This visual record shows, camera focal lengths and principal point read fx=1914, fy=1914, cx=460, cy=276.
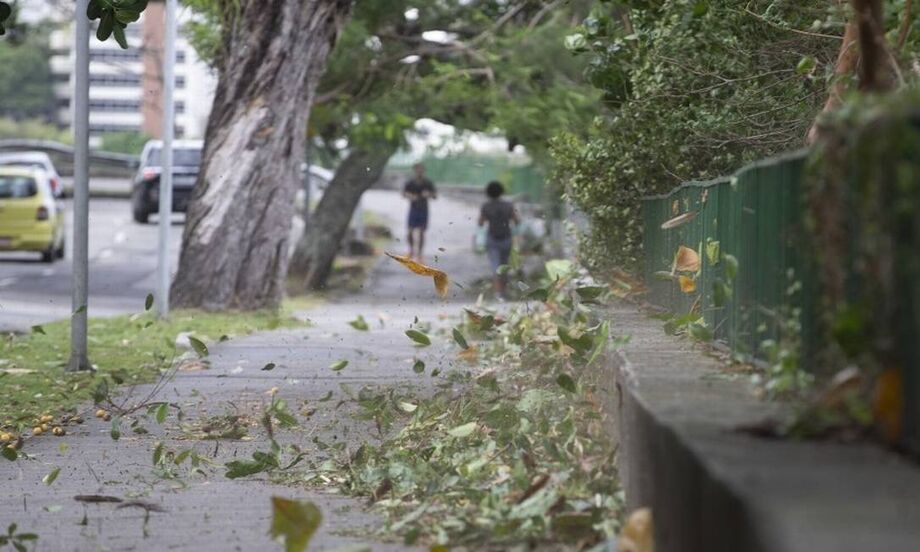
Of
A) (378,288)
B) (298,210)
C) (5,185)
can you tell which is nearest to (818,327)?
(378,288)

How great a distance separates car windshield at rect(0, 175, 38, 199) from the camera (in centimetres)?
3578

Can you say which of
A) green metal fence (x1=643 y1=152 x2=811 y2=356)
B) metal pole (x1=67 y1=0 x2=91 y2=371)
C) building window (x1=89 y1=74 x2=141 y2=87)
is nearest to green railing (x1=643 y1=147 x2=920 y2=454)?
green metal fence (x1=643 y1=152 x2=811 y2=356)

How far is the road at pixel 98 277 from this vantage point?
25.1 m

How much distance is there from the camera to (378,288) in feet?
112

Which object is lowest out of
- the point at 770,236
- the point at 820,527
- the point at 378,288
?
the point at 378,288

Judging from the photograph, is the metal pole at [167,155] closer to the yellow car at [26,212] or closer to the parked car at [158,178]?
the yellow car at [26,212]

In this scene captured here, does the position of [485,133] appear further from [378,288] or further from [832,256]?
[832,256]

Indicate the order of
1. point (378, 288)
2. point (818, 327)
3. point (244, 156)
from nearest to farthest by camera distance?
point (818, 327) → point (244, 156) → point (378, 288)

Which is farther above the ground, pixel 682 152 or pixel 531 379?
pixel 682 152

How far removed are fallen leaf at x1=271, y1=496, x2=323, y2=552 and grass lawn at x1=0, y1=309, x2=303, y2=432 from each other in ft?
16.6

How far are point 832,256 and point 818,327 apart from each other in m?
0.50

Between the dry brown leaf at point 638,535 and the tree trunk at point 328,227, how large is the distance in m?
26.3

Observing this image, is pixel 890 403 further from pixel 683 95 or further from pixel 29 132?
pixel 29 132

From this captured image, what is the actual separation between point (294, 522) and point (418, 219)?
2776 centimetres
